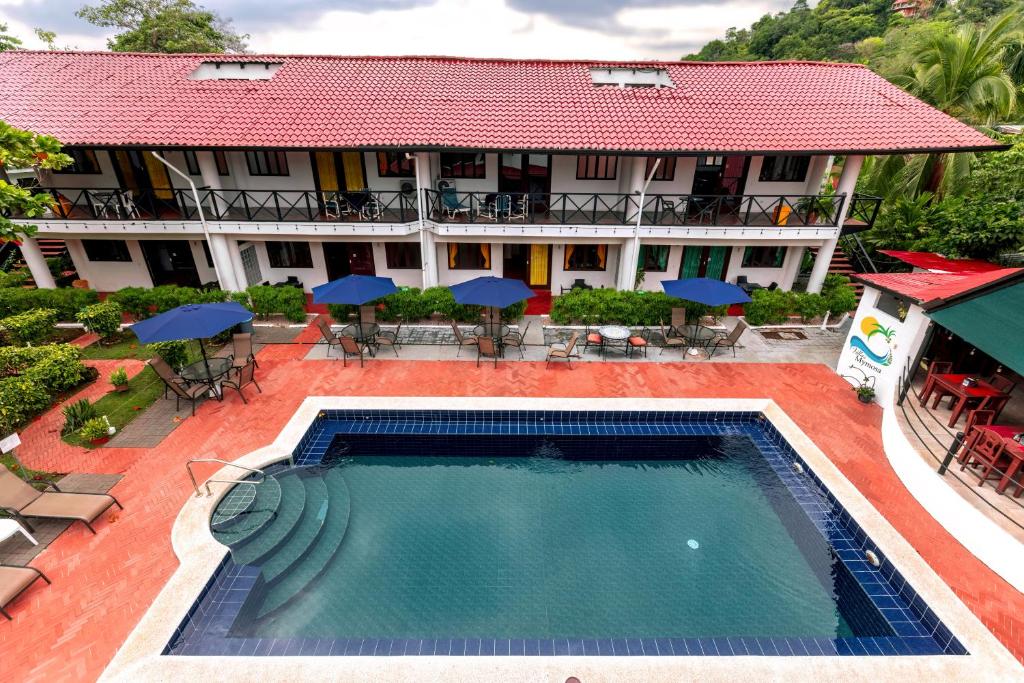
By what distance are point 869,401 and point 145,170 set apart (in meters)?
25.0

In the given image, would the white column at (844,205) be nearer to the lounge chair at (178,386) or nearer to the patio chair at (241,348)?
the patio chair at (241,348)

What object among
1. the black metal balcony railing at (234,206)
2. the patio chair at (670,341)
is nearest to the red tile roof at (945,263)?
the patio chair at (670,341)

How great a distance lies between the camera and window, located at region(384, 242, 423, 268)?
17.6m

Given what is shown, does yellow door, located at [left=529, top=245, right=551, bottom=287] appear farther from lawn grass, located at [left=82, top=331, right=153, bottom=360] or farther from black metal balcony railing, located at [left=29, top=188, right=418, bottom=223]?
lawn grass, located at [left=82, top=331, right=153, bottom=360]

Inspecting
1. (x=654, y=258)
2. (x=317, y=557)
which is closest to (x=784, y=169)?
(x=654, y=258)

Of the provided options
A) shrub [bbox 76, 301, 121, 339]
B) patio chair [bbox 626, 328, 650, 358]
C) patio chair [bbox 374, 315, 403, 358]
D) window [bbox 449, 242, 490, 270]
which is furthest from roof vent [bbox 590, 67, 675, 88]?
shrub [bbox 76, 301, 121, 339]

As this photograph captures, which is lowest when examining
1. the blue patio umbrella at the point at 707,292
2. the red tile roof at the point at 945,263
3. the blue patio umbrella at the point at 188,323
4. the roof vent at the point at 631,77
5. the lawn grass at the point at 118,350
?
the lawn grass at the point at 118,350

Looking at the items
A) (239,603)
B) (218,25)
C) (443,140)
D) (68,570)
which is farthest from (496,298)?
(218,25)

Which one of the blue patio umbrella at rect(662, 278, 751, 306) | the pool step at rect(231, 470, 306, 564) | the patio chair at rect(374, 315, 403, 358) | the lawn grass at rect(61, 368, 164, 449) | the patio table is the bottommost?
the pool step at rect(231, 470, 306, 564)

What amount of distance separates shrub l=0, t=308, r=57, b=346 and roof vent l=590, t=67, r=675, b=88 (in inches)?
809

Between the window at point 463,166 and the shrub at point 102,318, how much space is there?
38.4 ft

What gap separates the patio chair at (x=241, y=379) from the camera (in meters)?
11.2

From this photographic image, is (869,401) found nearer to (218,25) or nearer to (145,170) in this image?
(145,170)

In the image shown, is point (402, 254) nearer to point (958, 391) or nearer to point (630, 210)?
point (630, 210)
